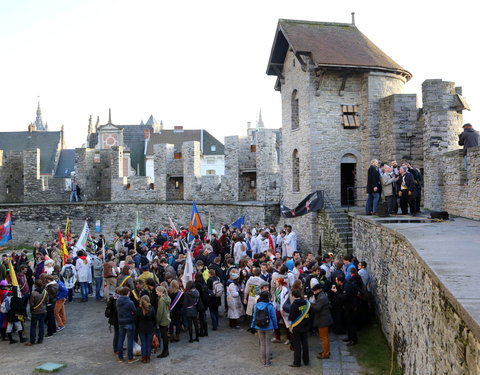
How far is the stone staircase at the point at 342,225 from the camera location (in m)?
16.5

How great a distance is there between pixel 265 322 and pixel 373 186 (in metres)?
6.78

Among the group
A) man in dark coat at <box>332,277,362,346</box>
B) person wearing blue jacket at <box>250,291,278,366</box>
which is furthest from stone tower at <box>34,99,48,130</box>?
person wearing blue jacket at <box>250,291,278,366</box>

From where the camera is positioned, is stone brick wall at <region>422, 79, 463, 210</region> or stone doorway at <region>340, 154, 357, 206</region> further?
stone doorway at <region>340, 154, 357, 206</region>

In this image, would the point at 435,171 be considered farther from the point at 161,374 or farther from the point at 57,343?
the point at 57,343

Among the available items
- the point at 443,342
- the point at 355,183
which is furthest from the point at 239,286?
the point at 355,183

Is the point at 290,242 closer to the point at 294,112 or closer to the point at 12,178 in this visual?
the point at 294,112

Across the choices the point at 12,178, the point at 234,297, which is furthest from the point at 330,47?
the point at 12,178

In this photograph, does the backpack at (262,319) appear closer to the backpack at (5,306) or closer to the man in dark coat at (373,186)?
the backpack at (5,306)

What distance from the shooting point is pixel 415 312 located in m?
7.09

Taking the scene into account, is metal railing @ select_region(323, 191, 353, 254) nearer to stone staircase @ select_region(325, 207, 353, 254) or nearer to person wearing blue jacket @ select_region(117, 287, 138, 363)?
stone staircase @ select_region(325, 207, 353, 254)

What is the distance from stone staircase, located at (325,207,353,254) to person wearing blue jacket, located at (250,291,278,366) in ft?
25.5

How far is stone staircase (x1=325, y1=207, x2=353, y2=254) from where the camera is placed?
16.5 metres

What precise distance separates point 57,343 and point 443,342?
8781mm

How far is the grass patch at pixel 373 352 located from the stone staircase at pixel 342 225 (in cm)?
551
